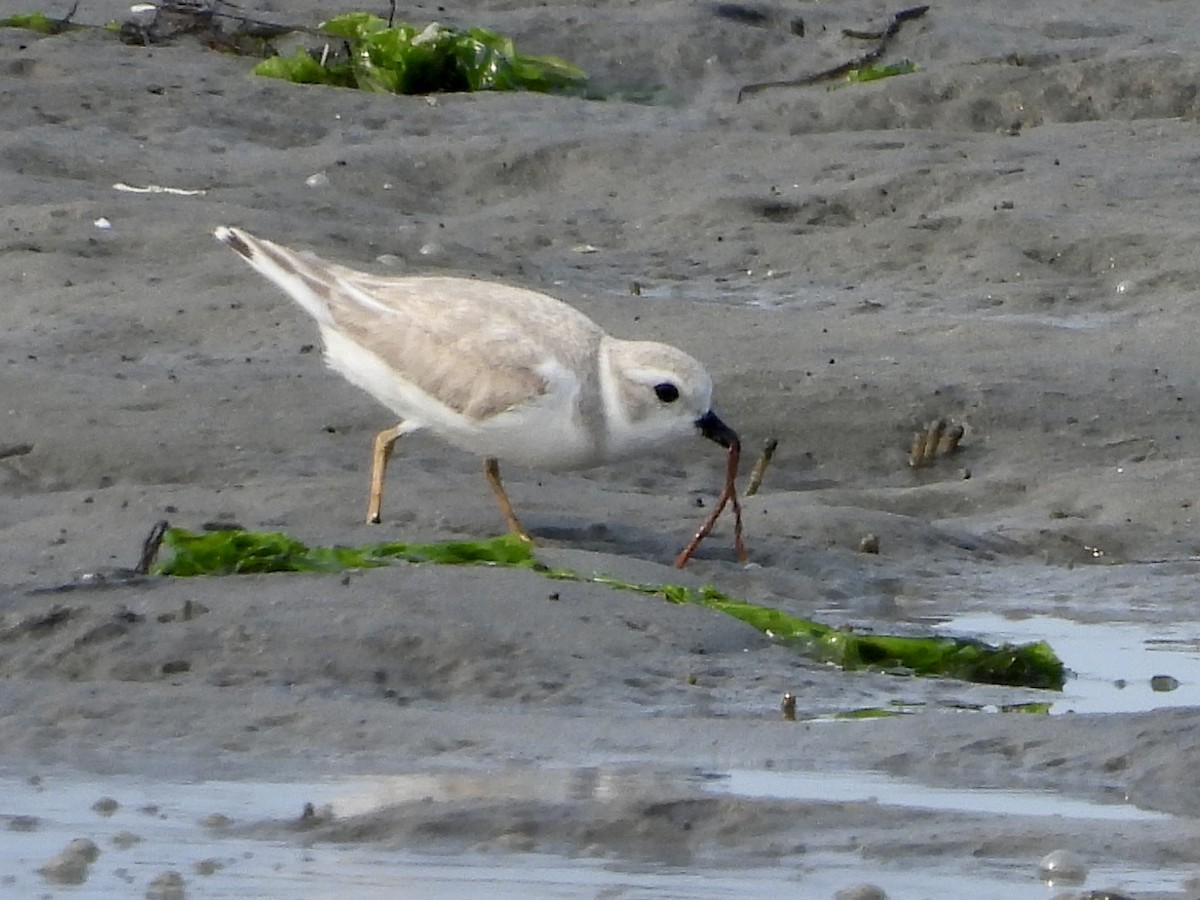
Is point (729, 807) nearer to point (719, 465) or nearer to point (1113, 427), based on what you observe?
point (719, 465)

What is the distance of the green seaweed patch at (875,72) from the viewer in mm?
13203

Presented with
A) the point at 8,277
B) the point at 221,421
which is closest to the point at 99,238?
the point at 8,277

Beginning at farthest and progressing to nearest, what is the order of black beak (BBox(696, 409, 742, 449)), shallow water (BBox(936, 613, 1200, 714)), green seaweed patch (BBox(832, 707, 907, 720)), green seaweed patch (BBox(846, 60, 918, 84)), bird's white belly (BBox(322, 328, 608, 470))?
1. green seaweed patch (BBox(846, 60, 918, 84))
2. black beak (BBox(696, 409, 742, 449))
3. bird's white belly (BBox(322, 328, 608, 470))
4. shallow water (BBox(936, 613, 1200, 714))
5. green seaweed patch (BBox(832, 707, 907, 720))

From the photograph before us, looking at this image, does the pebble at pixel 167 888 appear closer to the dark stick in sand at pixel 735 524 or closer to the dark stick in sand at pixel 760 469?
the dark stick in sand at pixel 735 524

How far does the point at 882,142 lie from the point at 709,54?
2.36m

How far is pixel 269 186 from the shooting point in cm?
1064

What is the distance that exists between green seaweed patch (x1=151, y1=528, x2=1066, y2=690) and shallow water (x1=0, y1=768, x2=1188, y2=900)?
4.14 feet

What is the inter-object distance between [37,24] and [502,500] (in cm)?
715

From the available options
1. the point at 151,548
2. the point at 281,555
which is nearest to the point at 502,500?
the point at 281,555

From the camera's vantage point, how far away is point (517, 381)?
6453mm

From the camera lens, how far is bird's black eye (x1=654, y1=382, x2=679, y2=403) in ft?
21.1

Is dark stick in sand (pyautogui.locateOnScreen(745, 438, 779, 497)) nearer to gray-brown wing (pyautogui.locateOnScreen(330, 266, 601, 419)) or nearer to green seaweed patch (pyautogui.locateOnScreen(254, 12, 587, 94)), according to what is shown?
gray-brown wing (pyautogui.locateOnScreen(330, 266, 601, 419))

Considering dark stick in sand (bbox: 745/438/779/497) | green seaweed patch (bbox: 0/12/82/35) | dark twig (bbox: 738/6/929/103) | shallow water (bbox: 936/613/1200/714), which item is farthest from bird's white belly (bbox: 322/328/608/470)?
dark twig (bbox: 738/6/929/103)

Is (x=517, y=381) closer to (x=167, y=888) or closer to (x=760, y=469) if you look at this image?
(x=760, y=469)
